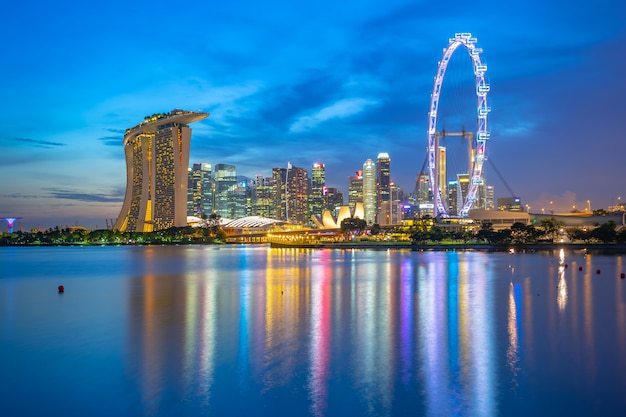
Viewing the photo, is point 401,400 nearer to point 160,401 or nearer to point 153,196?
point 160,401

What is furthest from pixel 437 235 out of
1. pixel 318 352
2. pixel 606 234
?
pixel 318 352

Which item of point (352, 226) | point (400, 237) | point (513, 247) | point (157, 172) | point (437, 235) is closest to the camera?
point (513, 247)

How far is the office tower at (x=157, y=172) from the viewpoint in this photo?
13750 cm

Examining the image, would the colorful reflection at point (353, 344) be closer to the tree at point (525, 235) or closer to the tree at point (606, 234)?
the tree at point (606, 234)

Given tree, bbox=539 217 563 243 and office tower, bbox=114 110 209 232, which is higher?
office tower, bbox=114 110 209 232

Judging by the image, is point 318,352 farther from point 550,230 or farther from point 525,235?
point 550,230

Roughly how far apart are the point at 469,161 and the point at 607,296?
6979 cm

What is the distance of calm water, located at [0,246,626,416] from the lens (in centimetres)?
1076

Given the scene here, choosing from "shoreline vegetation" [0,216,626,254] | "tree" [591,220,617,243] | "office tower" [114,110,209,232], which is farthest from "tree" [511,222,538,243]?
"office tower" [114,110,209,232]

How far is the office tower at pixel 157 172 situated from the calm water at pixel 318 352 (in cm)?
11137

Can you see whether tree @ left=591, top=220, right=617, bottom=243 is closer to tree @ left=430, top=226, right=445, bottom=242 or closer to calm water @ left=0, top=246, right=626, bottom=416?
tree @ left=430, top=226, right=445, bottom=242

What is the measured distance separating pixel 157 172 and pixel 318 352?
13564 centimetres

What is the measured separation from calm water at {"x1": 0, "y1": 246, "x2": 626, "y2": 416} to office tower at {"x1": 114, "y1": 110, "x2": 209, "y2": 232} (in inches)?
4385

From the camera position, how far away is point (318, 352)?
1477 cm
